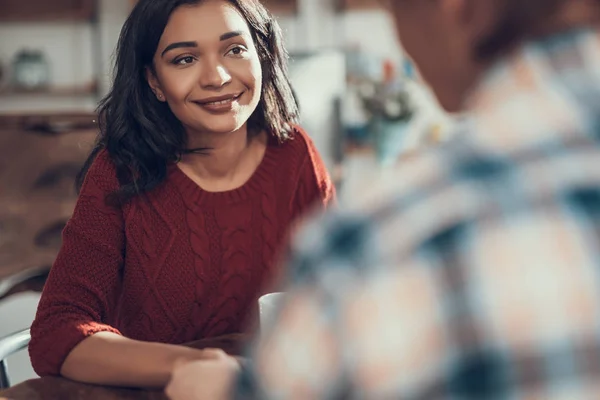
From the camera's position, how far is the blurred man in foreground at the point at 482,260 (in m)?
0.37

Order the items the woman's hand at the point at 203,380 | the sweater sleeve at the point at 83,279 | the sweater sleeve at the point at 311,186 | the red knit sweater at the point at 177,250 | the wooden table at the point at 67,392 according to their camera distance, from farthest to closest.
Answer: the sweater sleeve at the point at 311,186, the red knit sweater at the point at 177,250, the sweater sleeve at the point at 83,279, the wooden table at the point at 67,392, the woman's hand at the point at 203,380

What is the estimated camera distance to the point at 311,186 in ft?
4.69

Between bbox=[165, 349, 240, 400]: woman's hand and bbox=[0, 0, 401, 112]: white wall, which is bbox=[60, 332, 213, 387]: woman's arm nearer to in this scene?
bbox=[165, 349, 240, 400]: woman's hand

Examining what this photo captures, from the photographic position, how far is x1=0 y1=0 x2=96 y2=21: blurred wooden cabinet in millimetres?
5754

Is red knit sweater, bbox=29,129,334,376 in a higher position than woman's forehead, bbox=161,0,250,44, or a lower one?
lower

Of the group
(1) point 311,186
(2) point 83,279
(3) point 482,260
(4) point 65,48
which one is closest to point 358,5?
(4) point 65,48

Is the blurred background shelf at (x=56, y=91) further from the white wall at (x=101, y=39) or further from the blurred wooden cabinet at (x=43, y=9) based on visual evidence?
the blurred wooden cabinet at (x=43, y=9)

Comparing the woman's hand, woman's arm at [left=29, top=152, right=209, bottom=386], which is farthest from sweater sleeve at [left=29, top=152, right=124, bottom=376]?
the woman's hand

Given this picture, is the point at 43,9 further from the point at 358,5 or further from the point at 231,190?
the point at 231,190

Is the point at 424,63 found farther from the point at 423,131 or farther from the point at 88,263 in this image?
the point at 423,131

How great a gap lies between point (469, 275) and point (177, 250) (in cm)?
95

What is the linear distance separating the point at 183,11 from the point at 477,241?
0.90 meters

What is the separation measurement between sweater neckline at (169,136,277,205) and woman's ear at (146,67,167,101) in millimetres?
109

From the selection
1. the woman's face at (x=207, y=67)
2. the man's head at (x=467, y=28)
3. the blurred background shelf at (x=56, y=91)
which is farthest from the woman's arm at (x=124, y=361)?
the blurred background shelf at (x=56, y=91)
